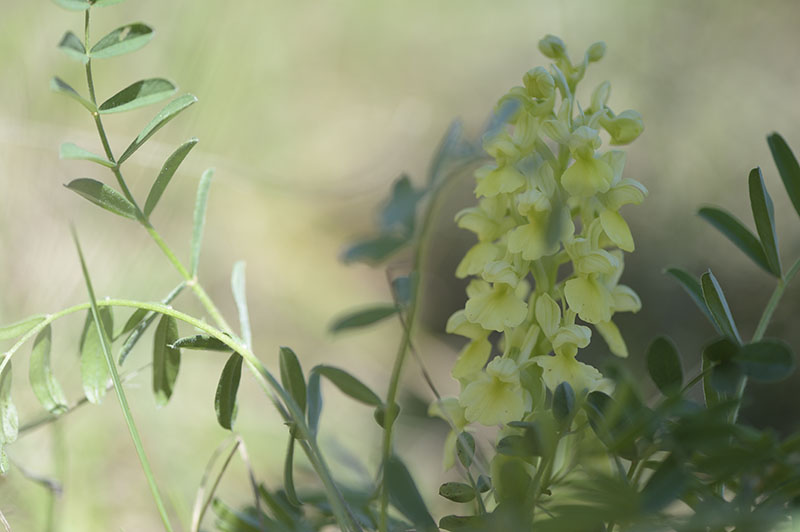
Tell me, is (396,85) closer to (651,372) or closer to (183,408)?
(183,408)

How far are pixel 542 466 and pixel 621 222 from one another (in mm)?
147

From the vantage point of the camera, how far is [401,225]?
1.78 ft

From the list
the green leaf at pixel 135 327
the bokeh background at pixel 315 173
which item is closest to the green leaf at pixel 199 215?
the green leaf at pixel 135 327

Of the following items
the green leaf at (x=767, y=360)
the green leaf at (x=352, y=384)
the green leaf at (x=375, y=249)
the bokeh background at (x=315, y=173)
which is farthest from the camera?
the bokeh background at (x=315, y=173)

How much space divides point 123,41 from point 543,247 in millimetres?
257

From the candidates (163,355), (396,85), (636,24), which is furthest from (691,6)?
(163,355)

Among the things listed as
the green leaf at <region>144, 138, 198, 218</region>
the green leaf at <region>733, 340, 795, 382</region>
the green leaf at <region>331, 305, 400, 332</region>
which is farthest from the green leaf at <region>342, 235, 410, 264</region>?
the green leaf at <region>733, 340, 795, 382</region>

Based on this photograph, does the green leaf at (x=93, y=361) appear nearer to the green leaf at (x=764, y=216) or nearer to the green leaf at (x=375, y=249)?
the green leaf at (x=375, y=249)

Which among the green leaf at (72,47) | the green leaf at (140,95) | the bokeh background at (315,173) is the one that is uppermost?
the green leaf at (72,47)

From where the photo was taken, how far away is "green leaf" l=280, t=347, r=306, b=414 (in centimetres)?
39

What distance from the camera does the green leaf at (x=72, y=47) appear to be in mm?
347

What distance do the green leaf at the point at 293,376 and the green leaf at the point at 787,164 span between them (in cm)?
28

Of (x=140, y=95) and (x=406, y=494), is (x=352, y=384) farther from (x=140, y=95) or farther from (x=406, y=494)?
(x=140, y=95)

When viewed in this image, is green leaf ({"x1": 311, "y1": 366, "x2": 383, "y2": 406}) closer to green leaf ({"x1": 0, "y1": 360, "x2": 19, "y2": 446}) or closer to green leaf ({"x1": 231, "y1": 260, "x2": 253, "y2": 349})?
green leaf ({"x1": 231, "y1": 260, "x2": 253, "y2": 349})
